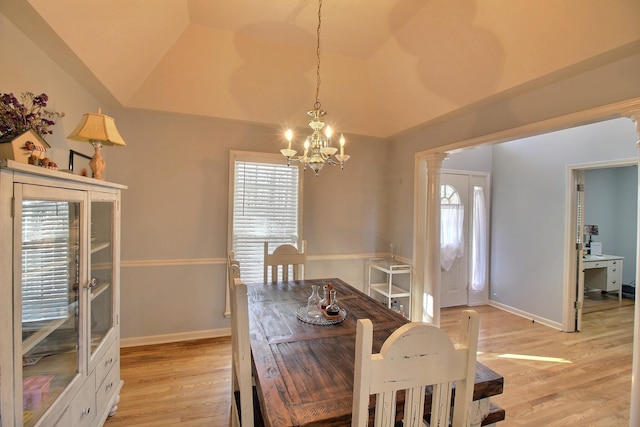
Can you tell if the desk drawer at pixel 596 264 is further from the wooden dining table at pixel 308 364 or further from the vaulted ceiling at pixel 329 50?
the wooden dining table at pixel 308 364

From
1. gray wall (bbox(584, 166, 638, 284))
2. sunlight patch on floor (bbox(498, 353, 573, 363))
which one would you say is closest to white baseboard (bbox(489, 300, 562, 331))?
sunlight patch on floor (bbox(498, 353, 573, 363))

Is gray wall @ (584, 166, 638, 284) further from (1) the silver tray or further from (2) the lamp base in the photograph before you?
(2) the lamp base

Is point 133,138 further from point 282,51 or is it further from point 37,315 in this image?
point 37,315

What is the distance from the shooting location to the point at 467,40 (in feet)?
6.98

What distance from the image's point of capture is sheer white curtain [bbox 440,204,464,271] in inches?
173

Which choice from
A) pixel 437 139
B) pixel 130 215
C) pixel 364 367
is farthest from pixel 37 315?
pixel 437 139

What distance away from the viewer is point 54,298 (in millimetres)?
1404

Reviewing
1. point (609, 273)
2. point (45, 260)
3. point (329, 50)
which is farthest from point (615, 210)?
point (45, 260)

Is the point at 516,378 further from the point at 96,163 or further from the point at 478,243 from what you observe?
the point at 96,163

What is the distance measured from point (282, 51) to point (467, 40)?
1.65 meters

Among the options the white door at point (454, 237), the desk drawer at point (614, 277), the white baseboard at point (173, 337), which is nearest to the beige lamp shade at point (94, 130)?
the white baseboard at point (173, 337)

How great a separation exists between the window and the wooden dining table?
1.28 meters

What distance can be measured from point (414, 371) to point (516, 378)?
98.2 inches

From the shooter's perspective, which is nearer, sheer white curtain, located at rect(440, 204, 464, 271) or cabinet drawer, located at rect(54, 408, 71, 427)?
cabinet drawer, located at rect(54, 408, 71, 427)
